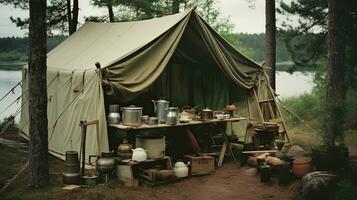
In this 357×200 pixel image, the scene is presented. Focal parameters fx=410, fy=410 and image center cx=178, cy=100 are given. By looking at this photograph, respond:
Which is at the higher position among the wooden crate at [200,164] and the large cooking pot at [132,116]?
the large cooking pot at [132,116]

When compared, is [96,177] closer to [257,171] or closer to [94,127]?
[94,127]

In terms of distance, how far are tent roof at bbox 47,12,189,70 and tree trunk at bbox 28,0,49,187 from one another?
126 centimetres

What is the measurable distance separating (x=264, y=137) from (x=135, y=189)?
10.6ft

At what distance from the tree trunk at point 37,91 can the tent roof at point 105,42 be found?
1262mm

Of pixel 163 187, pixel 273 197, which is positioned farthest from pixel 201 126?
pixel 273 197

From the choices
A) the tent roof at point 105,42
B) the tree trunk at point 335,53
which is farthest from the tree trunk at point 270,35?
the tent roof at point 105,42

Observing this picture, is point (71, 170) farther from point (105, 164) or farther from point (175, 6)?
point (175, 6)

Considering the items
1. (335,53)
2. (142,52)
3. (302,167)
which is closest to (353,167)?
(302,167)

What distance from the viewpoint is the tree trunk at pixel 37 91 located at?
5.79 metres

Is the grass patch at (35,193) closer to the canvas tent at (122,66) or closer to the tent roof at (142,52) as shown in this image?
the canvas tent at (122,66)

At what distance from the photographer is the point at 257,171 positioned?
7.05 m

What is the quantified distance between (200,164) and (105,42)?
360 cm

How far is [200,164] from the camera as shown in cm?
709

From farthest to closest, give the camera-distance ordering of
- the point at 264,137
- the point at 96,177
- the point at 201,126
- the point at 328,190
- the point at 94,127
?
the point at 201,126, the point at 264,137, the point at 94,127, the point at 96,177, the point at 328,190
